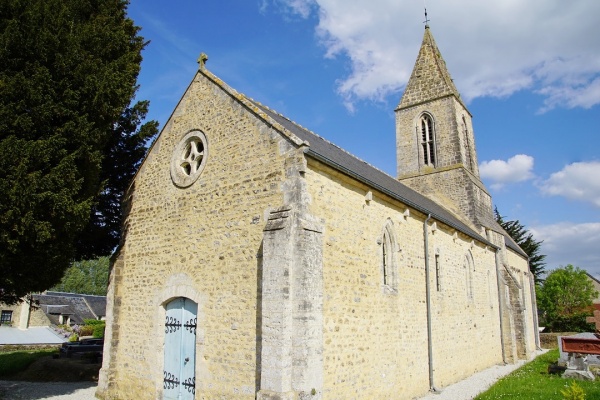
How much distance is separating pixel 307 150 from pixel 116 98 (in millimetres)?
5148

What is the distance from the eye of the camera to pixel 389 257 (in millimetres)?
10570

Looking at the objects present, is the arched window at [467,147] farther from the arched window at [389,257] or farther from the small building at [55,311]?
the small building at [55,311]

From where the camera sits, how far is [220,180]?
30.3 ft

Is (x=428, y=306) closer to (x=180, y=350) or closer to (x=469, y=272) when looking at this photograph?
(x=469, y=272)

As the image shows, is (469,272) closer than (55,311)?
Yes

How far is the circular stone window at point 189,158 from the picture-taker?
9922 millimetres

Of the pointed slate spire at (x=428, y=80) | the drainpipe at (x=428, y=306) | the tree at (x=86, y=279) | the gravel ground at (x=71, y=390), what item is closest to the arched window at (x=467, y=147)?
the pointed slate spire at (x=428, y=80)

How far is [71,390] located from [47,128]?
6.88 meters

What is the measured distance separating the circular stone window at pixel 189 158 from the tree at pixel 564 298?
103 feet

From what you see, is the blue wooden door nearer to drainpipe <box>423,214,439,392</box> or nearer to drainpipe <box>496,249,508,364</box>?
drainpipe <box>423,214,439,392</box>

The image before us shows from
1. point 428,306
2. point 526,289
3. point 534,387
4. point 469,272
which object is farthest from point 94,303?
point 534,387

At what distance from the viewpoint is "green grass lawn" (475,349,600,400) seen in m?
9.73

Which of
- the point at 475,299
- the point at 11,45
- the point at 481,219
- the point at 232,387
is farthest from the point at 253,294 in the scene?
the point at 481,219

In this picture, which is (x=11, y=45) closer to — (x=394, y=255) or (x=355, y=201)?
(x=355, y=201)
